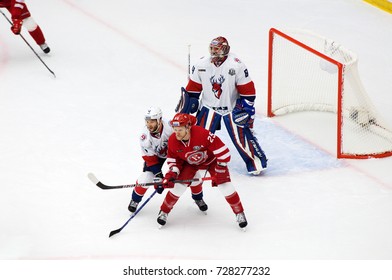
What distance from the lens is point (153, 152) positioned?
6184 mm

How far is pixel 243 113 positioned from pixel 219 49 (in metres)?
0.44

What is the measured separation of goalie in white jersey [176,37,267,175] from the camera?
6.65m

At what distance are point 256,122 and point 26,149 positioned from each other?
166 centimetres

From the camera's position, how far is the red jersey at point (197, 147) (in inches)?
235

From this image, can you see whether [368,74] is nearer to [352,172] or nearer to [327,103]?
[327,103]

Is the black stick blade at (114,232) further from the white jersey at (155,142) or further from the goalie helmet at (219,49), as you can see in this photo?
the goalie helmet at (219,49)

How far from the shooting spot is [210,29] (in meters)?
9.32

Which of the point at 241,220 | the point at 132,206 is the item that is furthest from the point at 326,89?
the point at 132,206

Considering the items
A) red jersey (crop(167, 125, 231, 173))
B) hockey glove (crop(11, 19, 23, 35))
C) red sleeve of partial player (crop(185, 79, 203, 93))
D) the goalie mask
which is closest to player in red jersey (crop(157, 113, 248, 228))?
red jersey (crop(167, 125, 231, 173))

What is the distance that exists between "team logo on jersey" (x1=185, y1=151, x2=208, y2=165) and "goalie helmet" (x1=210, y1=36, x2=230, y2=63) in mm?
846

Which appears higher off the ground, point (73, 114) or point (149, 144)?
point (149, 144)

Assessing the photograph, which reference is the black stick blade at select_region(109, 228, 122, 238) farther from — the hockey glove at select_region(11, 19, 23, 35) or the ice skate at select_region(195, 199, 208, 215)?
the hockey glove at select_region(11, 19, 23, 35)

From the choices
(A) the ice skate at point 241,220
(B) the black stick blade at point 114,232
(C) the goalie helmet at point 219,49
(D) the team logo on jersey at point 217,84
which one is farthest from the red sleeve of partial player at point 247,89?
(B) the black stick blade at point 114,232

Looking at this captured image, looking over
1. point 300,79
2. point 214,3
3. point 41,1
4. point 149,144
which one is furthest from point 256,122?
point 41,1
